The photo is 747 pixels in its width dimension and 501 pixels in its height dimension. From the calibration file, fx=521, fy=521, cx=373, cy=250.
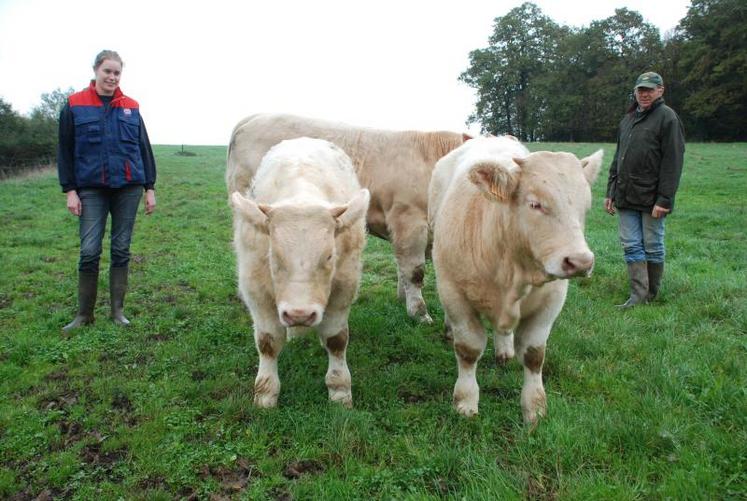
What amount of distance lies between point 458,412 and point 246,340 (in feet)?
8.67

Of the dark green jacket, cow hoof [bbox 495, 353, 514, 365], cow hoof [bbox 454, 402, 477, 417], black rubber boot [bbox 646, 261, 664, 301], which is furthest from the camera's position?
black rubber boot [bbox 646, 261, 664, 301]

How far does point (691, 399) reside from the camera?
3.63m

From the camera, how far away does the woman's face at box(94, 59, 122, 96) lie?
5.55 meters

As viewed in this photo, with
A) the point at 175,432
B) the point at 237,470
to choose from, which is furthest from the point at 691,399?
the point at 175,432

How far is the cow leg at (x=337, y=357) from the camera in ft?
13.6

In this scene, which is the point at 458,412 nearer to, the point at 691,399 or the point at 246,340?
the point at 691,399

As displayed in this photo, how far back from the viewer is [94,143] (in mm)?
5648

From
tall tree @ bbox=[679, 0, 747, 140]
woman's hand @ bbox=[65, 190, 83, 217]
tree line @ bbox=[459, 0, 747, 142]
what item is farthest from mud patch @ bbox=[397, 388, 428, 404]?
tall tree @ bbox=[679, 0, 747, 140]

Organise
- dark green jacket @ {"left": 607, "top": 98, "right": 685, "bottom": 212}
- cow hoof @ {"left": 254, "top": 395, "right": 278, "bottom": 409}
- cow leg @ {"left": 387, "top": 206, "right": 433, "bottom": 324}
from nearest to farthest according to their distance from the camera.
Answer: cow hoof @ {"left": 254, "top": 395, "right": 278, "bottom": 409} < dark green jacket @ {"left": 607, "top": 98, "right": 685, "bottom": 212} < cow leg @ {"left": 387, "top": 206, "right": 433, "bottom": 324}

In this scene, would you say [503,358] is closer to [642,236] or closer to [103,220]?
[642,236]

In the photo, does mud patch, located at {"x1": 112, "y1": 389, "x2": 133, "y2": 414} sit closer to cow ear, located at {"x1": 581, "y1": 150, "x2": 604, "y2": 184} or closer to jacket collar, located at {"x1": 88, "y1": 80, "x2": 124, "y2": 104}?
jacket collar, located at {"x1": 88, "y1": 80, "x2": 124, "y2": 104}

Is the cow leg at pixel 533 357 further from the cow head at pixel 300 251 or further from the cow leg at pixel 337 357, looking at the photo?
the cow head at pixel 300 251

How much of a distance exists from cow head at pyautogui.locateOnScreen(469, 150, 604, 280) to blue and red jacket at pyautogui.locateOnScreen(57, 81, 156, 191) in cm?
423

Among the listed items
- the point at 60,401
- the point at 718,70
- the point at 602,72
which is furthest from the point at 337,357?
the point at 602,72
